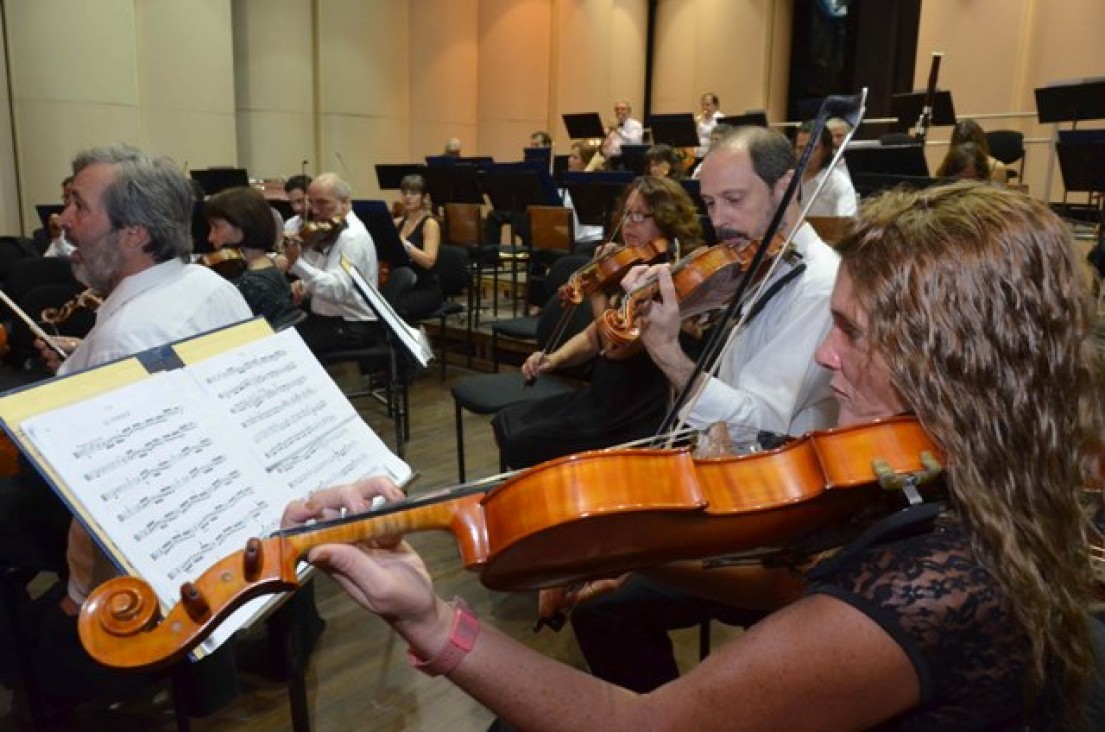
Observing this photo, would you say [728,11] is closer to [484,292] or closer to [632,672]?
[484,292]

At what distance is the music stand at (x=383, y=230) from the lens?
548cm

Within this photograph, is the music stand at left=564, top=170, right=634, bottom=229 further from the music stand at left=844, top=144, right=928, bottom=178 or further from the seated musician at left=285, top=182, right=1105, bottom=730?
the seated musician at left=285, top=182, right=1105, bottom=730

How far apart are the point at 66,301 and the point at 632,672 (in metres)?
4.11

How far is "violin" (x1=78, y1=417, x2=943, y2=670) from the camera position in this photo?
3.10ft

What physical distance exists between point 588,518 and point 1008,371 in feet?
1.73

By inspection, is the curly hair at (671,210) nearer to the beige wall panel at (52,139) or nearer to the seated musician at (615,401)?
the seated musician at (615,401)

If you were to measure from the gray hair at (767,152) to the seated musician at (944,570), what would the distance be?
1326 millimetres

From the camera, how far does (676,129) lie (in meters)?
8.57

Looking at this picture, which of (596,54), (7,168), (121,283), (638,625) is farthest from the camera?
(596,54)

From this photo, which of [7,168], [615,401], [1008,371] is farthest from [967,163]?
[7,168]

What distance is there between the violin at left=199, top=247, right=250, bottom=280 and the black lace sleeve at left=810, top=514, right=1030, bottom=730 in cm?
376

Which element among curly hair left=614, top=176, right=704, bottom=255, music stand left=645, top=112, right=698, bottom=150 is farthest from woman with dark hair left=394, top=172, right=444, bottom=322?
music stand left=645, top=112, right=698, bottom=150

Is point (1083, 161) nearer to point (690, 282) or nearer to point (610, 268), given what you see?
point (610, 268)

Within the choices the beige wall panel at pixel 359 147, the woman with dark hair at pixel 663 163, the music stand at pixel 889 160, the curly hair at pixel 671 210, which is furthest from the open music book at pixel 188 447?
the beige wall panel at pixel 359 147
